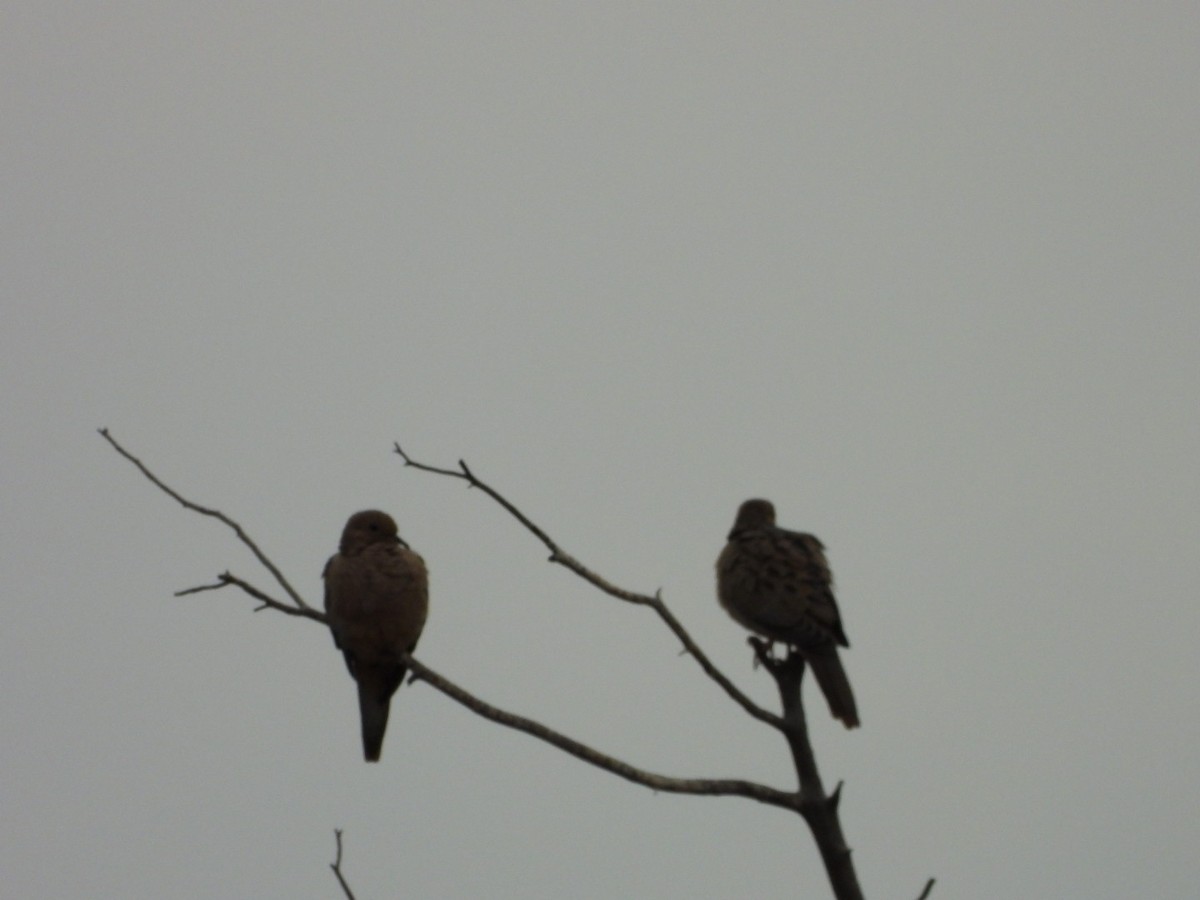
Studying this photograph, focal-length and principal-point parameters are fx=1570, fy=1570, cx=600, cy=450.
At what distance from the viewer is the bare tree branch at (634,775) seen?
322 cm

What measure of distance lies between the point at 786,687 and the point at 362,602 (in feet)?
10.2

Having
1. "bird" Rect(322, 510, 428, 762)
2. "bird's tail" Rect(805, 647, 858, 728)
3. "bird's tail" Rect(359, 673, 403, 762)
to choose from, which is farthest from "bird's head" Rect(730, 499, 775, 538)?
"bird's tail" Rect(359, 673, 403, 762)

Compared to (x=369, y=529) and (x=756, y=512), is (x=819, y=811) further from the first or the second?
(x=756, y=512)

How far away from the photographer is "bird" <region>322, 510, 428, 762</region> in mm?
6594

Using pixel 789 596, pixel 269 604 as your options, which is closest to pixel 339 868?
pixel 269 604

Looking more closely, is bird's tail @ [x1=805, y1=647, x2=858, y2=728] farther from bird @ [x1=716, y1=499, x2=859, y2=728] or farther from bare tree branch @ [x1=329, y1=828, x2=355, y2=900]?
bare tree branch @ [x1=329, y1=828, x2=355, y2=900]

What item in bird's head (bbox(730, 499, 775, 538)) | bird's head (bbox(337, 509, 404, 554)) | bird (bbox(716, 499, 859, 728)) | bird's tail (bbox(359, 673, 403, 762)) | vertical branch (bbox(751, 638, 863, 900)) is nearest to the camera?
vertical branch (bbox(751, 638, 863, 900))

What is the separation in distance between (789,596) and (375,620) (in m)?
1.76

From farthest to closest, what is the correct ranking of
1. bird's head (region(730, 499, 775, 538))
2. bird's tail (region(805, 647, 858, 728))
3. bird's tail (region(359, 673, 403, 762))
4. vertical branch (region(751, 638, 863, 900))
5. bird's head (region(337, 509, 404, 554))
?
1. bird's head (region(730, 499, 775, 538))
2. bird's head (region(337, 509, 404, 554))
3. bird's tail (region(359, 673, 403, 762))
4. bird's tail (region(805, 647, 858, 728))
5. vertical branch (region(751, 638, 863, 900))

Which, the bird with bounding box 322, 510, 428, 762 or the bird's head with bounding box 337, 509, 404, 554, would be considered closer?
the bird with bounding box 322, 510, 428, 762

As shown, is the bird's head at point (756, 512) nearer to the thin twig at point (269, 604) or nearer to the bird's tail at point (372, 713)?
the bird's tail at point (372, 713)

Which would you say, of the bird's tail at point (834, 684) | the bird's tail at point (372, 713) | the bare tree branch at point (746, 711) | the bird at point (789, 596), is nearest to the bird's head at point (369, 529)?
the bird's tail at point (372, 713)

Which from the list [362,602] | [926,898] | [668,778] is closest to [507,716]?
[668,778]

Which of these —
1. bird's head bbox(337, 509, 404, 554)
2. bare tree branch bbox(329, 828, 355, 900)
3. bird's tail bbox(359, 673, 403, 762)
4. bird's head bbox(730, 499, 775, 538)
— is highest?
bird's head bbox(730, 499, 775, 538)
